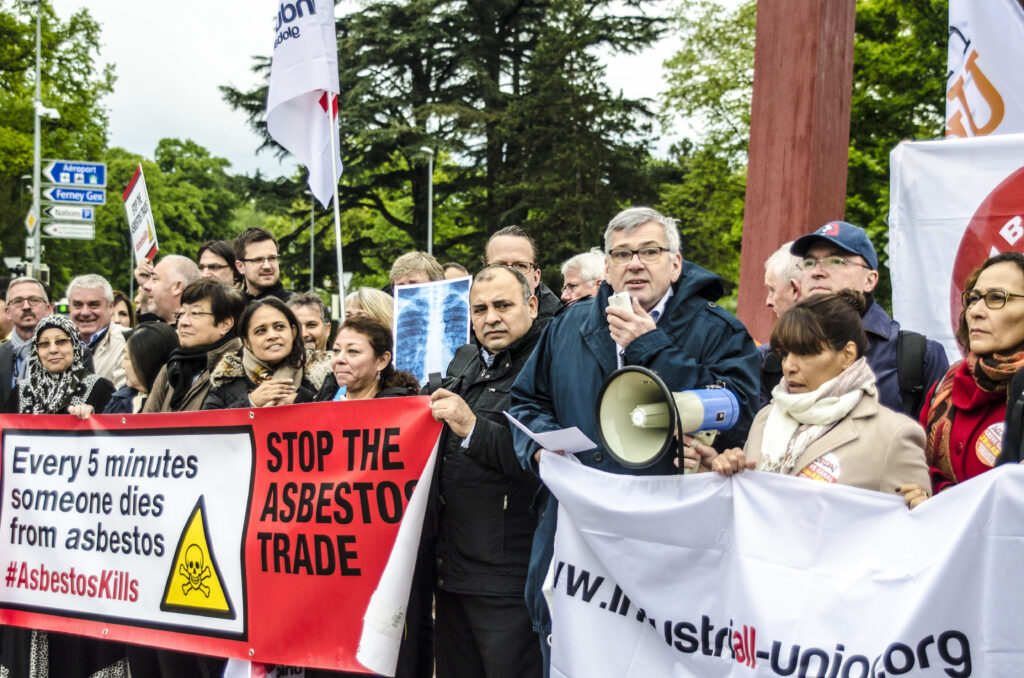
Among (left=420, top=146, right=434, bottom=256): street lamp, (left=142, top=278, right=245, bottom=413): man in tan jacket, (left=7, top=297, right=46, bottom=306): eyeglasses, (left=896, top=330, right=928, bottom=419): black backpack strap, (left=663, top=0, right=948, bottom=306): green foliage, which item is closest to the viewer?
(left=896, top=330, right=928, bottom=419): black backpack strap

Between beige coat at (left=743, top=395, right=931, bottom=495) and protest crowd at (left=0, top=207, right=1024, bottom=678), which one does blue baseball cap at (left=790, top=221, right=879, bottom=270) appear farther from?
beige coat at (left=743, top=395, right=931, bottom=495)

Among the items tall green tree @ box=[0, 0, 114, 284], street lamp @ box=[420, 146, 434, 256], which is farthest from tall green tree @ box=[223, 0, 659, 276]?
tall green tree @ box=[0, 0, 114, 284]

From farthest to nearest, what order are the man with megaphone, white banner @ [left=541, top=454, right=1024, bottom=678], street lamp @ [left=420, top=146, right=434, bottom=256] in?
street lamp @ [left=420, top=146, right=434, bottom=256]
the man with megaphone
white banner @ [left=541, top=454, right=1024, bottom=678]

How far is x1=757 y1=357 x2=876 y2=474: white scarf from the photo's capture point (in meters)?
2.60

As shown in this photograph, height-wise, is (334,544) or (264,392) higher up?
(264,392)

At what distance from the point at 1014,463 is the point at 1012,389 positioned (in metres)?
0.20

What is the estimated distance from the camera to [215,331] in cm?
464

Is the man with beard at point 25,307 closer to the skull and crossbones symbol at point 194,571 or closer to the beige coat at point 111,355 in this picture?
the beige coat at point 111,355

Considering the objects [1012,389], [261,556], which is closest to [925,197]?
[1012,389]

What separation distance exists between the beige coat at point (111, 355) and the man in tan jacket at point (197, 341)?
1617 mm

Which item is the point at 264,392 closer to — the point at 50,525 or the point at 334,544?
the point at 334,544

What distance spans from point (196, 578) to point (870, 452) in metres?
2.87

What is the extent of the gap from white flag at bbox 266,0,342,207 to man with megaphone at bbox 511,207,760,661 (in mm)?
3379

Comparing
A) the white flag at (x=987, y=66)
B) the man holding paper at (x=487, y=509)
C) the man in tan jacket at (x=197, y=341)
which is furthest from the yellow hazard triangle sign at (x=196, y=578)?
the white flag at (x=987, y=66)
